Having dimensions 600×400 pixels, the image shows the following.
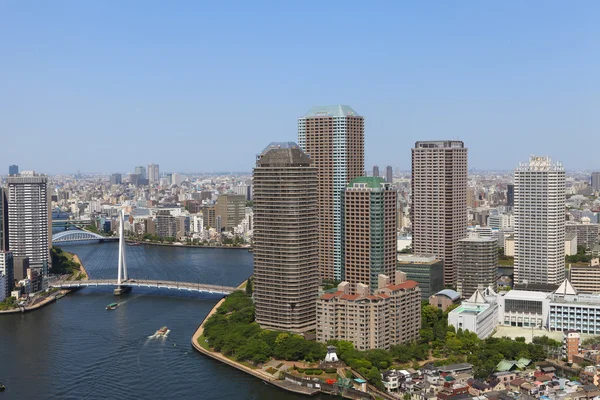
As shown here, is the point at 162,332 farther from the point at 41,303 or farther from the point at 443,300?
the point at 443,300

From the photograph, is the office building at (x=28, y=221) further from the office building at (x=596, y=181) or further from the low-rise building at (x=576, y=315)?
the office building at (x=596, y=181)

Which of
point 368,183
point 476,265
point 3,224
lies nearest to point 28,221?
point 3,224

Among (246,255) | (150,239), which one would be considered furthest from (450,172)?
(150,239)

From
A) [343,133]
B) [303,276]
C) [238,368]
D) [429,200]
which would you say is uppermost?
[343,133]

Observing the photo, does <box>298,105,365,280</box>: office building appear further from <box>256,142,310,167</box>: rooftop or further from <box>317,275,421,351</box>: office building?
<box>317,275,421,351</box>: office building

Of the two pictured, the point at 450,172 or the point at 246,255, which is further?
the point at 246,255

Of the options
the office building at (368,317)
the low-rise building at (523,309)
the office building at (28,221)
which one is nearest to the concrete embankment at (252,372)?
the office building at (368,317)

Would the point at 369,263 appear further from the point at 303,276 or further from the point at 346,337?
the point at 346,337
